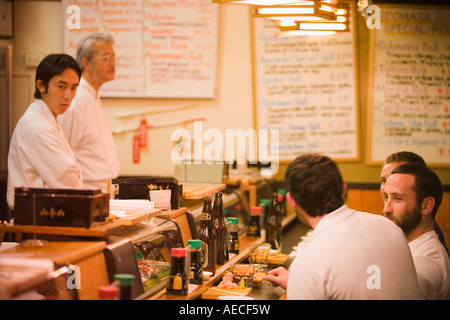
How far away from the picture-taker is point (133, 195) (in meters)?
2.84

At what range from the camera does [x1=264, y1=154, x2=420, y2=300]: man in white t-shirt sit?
2.04m

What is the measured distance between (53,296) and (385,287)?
3.84ft

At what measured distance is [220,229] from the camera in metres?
3.09

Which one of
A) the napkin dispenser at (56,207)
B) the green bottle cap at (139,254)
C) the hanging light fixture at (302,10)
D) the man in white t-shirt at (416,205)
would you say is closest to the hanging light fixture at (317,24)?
the hanging light fixture at (302,10)

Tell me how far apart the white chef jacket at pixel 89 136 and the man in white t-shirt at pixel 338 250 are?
2.22 metres

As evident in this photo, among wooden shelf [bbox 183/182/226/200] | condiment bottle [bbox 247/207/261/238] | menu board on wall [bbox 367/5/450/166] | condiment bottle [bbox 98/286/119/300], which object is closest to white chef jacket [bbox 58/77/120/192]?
wooden shelf [bbox 183/182/226/200]

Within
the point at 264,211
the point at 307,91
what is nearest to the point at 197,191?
the point at 264,211

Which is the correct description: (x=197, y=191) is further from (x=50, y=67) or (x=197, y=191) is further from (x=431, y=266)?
(x=431, y=266)

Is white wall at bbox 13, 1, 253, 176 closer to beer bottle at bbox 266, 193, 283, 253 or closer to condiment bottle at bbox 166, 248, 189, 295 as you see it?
beer bottle at bbox 266, 193, 283, 253

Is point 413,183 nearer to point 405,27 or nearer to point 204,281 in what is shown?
point 204,281

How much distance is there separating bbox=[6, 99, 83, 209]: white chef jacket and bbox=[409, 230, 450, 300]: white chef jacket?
1.82 metres

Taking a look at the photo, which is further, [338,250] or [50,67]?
[50,67]

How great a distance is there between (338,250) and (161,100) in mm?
3978
